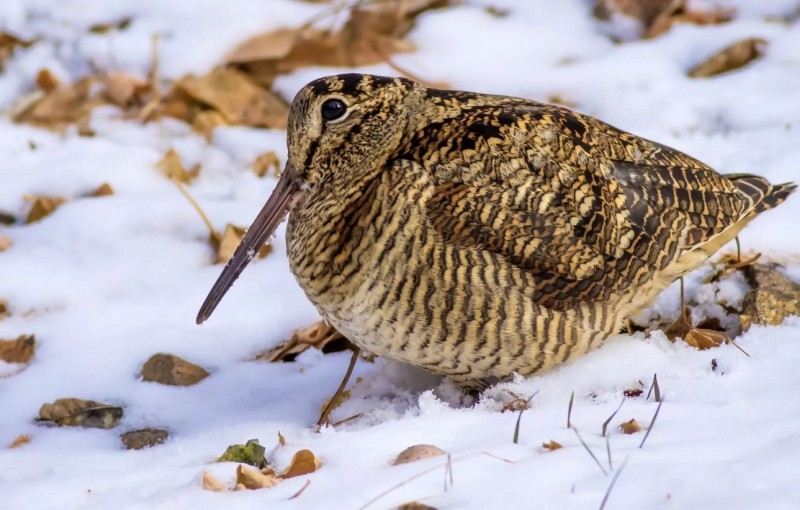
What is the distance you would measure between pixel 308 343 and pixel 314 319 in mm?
162

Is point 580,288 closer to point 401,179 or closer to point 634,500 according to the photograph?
point 401,179

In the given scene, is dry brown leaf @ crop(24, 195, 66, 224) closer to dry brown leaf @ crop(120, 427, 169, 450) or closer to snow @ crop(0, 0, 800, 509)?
snow @ crop(0, 0, 800, 509)

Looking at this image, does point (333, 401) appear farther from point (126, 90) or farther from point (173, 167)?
point (126, 90)

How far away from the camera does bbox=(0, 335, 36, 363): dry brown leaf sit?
4074mm

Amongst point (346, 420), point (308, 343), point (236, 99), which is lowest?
point (308, 343)

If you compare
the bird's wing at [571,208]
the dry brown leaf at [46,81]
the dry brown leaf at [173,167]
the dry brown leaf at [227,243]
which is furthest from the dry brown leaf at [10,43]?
the bird's wing at [571,208]

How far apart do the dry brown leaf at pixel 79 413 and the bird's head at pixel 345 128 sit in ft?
1.43

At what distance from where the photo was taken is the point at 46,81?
604cm

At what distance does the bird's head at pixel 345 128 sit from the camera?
11.6 ft

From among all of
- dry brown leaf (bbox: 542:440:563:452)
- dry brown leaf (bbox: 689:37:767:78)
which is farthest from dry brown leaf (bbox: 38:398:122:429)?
dry brown leaf (bbox: 689:37:767:78)

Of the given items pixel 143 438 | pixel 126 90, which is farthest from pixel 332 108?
pixel 126 90

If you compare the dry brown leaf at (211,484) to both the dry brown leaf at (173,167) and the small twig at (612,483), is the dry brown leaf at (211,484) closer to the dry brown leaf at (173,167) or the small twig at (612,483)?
the small twig at (612,483)

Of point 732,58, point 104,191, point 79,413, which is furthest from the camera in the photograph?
point 732,58

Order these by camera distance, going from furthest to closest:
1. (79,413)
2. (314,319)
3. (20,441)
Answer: (314,319), (79,413), (20,441)
